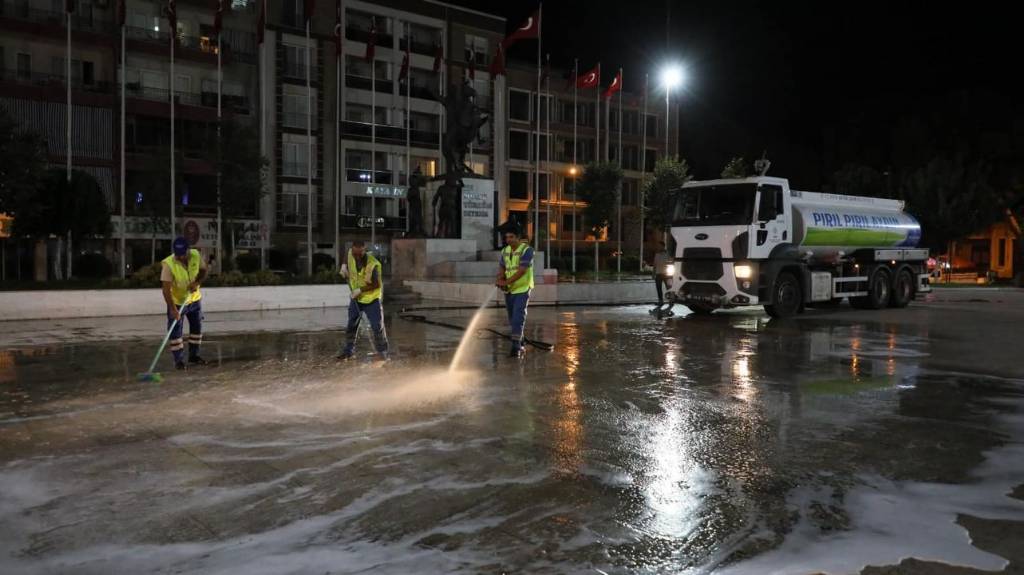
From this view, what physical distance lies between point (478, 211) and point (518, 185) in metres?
29.7

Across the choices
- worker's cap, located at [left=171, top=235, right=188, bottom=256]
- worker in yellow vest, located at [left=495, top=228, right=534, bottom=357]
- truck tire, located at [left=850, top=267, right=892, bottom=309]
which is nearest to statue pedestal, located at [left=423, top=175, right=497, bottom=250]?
truck tire, located at [left=850, top=267, right=892, bottom=309]

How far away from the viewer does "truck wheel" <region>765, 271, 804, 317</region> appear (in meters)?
18.9

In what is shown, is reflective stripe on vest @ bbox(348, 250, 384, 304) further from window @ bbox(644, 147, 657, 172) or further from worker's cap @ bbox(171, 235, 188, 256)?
window @ bbox(644, 147, 657, 172)

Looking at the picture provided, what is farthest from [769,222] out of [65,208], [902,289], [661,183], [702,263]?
[661,183]

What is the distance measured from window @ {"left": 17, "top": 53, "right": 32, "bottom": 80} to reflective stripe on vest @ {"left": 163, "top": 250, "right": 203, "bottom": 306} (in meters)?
35.9

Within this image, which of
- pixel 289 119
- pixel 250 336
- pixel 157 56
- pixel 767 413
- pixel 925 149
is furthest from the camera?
pixel 925 149

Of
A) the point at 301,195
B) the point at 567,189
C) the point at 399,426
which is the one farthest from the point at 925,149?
the point at 399,426

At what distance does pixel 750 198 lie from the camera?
715 inches

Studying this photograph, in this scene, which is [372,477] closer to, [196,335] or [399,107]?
[196,335]

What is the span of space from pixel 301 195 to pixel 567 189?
20.3 m

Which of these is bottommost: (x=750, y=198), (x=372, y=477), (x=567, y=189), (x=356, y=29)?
(x=372, y=477)

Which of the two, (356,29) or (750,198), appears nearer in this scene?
(750,198)

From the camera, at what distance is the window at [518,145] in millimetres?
57406

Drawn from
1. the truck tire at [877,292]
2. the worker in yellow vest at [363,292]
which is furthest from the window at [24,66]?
the truck tire at [877,292]
